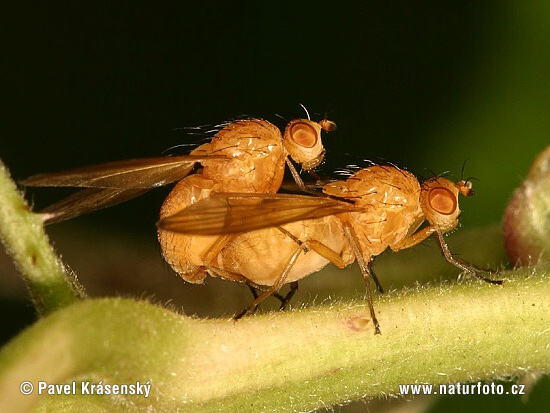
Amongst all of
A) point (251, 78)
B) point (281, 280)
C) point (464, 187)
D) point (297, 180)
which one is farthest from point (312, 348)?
point (251, 78)

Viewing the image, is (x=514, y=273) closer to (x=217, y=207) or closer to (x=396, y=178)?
(x=396, y=178)

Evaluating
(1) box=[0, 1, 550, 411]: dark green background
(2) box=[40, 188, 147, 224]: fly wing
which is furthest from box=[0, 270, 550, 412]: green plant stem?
(1) box=[0, 1, 550, 411]: dark green background

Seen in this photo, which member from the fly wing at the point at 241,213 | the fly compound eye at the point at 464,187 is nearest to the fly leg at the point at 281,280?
the fly wing at the point at 241,213

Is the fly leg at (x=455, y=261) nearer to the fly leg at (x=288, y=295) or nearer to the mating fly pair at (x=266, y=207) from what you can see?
the mating fly pair at (x=266, y=207)

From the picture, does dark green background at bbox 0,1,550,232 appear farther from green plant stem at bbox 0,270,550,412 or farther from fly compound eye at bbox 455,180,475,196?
green plant stem at bbox 0,270,550,412

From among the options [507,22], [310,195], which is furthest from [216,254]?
[507,22]

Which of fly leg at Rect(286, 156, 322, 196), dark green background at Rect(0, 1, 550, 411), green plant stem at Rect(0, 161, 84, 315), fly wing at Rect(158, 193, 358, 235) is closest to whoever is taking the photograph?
green plant stem at Rect(0, 161, 84, 315)

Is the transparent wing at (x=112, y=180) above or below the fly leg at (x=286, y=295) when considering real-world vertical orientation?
above
